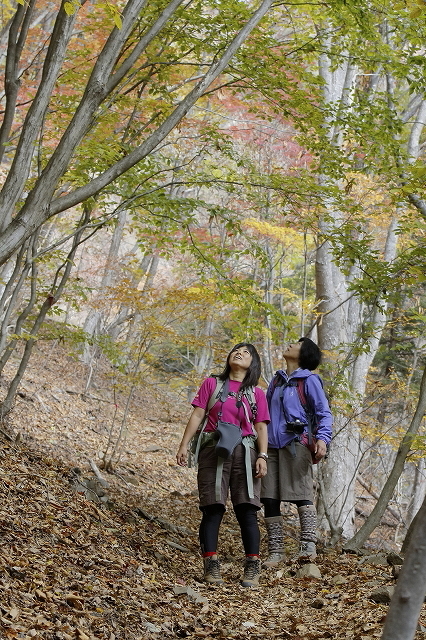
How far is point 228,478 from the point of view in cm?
477

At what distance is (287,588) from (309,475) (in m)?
1.06

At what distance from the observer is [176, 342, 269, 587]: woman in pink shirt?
15.1 feet

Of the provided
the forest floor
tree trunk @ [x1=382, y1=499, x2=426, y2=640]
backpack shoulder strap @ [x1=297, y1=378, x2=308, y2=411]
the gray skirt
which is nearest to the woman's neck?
backpack shoulder strap @ [x1=297, y1=378, x2=308, y2=411]

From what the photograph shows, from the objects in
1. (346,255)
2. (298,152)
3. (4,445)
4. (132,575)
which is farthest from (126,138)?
(298,152)

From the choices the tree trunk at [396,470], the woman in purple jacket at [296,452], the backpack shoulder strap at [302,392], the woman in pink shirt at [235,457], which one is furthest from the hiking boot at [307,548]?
the backpack shoulder strap at [302,392]

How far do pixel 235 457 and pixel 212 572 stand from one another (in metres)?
0.85

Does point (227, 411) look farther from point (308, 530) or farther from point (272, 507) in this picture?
point (308, 530)

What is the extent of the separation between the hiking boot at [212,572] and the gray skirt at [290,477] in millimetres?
890

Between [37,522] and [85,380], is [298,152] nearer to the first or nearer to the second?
[85,380]

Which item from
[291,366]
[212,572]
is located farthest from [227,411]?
[212,572]

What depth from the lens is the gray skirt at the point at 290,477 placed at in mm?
5176

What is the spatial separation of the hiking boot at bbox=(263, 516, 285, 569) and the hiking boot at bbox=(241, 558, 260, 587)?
0.54 m

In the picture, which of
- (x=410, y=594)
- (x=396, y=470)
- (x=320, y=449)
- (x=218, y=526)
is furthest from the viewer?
(x=396, y=470)

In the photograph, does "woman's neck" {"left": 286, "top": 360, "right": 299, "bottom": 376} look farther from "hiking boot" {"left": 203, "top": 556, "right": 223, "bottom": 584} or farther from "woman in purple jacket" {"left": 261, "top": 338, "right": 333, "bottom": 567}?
"hiking boot" {"left": 203, "top": 556, "right": 223, "bottom": 584}
